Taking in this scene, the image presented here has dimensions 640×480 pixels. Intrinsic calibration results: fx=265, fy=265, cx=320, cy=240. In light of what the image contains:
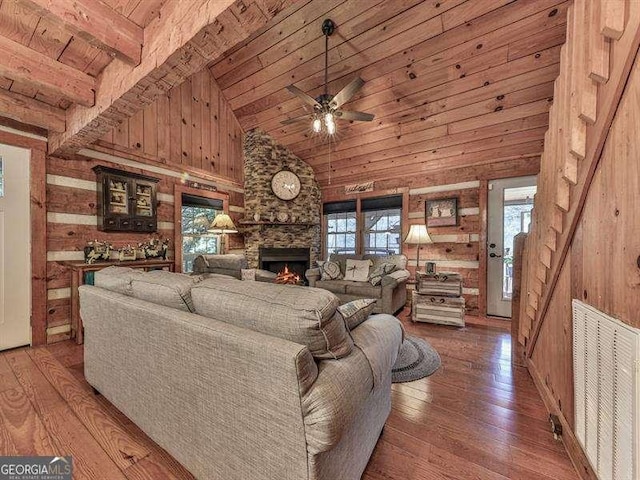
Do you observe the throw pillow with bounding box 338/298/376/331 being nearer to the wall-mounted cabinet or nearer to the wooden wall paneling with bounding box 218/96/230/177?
the wall-mounted cabinet

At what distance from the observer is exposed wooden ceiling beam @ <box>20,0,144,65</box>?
137 cm

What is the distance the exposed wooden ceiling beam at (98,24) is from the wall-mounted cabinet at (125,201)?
7.39ft

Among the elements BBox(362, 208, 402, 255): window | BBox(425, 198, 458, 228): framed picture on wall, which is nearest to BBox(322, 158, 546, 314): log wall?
BBox(425, 198, 458, 228): framed picture on wall

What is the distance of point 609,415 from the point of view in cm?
95

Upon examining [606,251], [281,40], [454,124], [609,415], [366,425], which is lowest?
[366,425]

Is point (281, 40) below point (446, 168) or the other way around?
the other way around

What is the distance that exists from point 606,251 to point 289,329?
1.32 meters

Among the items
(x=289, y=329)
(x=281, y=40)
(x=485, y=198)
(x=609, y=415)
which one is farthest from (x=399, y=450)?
(x=281, y=40)

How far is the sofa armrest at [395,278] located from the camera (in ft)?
12.6

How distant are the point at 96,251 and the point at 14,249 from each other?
64 centimetres

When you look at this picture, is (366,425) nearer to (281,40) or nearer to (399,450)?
(399,450)

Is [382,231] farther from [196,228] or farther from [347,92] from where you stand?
[196,228]

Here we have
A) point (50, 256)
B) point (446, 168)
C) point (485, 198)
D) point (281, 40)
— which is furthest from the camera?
point (446, 168)

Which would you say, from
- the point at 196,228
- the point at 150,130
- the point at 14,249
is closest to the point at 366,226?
the point at 196,228
